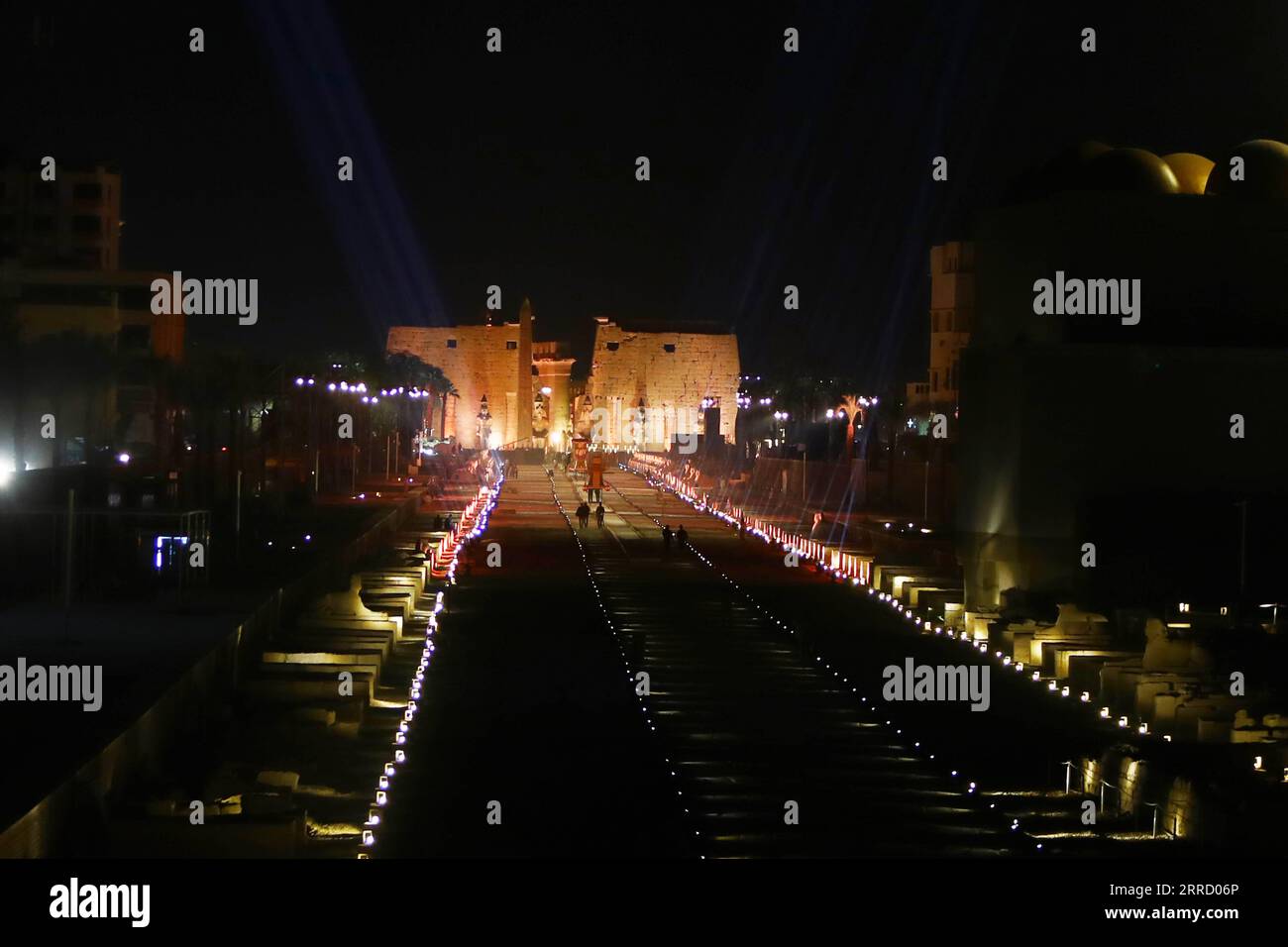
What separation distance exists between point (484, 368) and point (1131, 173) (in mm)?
82900

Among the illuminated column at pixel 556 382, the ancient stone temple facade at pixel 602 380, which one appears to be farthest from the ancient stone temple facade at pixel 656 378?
the illuminated column at pixel 556 382

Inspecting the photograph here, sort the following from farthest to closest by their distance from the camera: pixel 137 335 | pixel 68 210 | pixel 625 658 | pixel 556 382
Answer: pixel 556 382, pixel 68 210, pixel 137 335, pixel 625 658

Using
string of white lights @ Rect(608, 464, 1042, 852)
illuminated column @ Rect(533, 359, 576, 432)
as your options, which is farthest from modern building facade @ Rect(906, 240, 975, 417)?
illuminated column @ Rect(533, 359, 576, 432)

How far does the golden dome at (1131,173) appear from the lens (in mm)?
28875

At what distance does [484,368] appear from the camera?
110188 mm

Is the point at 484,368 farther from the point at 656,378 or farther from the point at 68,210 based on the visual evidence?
the point at 68,210

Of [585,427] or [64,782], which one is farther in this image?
[585,427]

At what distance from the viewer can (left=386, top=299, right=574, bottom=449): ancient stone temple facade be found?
4318 inches

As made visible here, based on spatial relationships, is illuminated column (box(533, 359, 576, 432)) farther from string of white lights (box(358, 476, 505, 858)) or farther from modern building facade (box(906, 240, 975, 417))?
string of white lights (box(358, 476, 505, 858))

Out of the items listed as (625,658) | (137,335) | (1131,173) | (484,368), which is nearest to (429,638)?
(625,658)
